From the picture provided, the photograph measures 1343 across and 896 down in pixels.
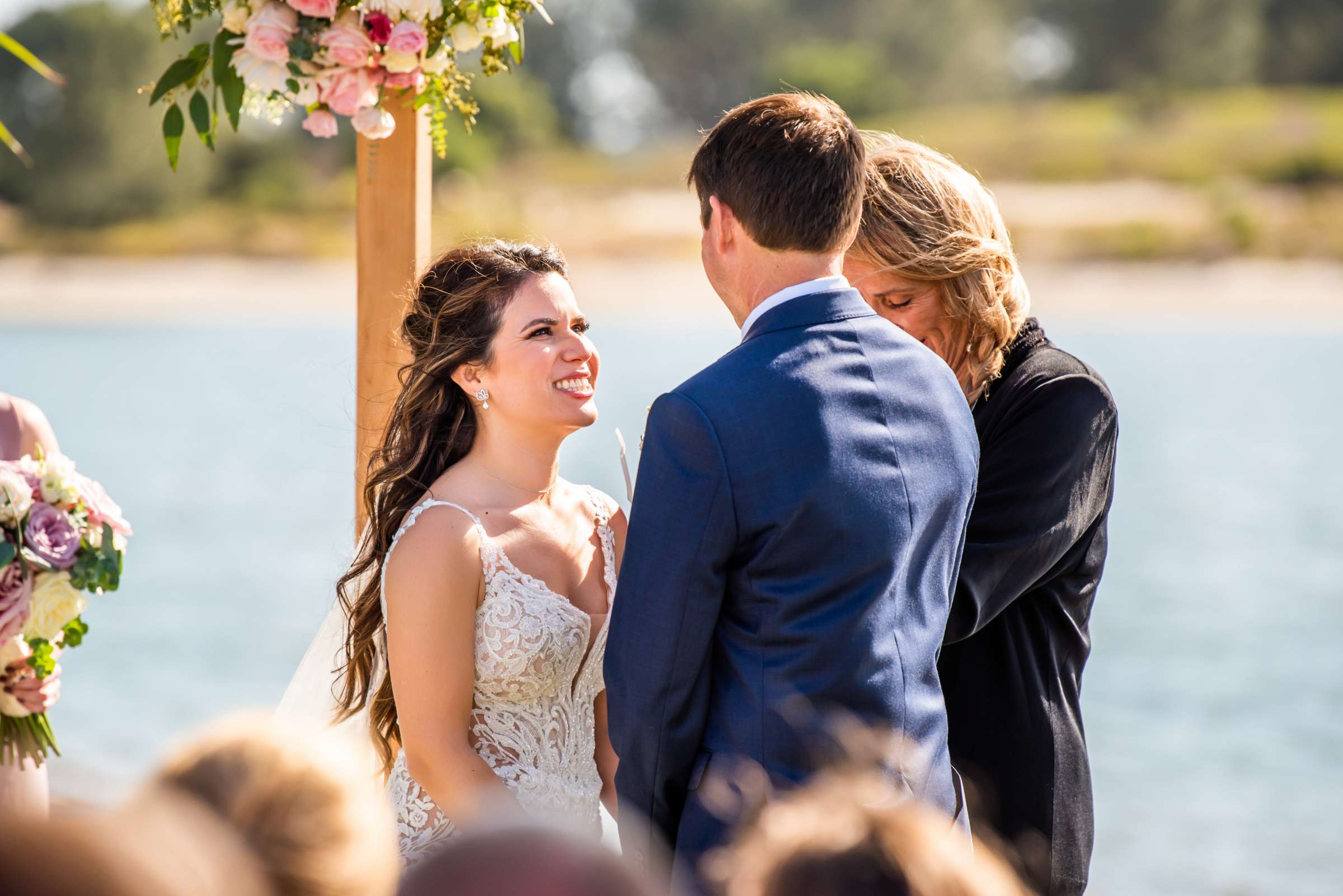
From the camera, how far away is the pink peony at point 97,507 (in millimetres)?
3082

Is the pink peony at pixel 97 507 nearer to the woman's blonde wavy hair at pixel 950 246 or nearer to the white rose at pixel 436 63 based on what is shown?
the white rose at pixel 436 63

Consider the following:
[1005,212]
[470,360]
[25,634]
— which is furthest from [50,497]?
[1005,212]

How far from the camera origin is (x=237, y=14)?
3123 millimetres

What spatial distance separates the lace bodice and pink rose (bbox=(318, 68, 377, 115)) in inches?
38.5

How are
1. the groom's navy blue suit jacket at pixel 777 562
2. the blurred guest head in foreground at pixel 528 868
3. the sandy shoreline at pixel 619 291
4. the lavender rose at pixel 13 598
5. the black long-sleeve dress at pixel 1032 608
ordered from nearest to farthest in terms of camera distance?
1. the blurred guest head in foreground at pixel 528 868
2. the groom's navy blue suit jacket at pixel 777 562
3. the black long-sleeve dress at pixel 1032 608
4. the lavender rose at pixel 13 598
5. the sandy shoreline at pixel 619 291

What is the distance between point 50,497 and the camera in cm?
300

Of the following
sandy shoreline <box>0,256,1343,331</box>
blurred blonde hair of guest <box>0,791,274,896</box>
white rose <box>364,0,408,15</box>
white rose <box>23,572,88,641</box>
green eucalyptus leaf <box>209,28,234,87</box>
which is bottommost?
sandy shoreline <box>0,256,1343,331</box>

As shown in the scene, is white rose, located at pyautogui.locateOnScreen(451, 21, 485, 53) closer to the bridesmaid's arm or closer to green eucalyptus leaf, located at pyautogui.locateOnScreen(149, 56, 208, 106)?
green eucalyptus leaf, located at pyautogui.locateOnScreen(149, 56, 208, 106)

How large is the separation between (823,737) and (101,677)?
38.1ft

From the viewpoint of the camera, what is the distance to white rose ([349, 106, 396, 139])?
324cm

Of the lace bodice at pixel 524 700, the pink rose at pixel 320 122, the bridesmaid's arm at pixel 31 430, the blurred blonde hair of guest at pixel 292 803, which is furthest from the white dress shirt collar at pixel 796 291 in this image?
the bridesmaid's arm at pixel 31 430

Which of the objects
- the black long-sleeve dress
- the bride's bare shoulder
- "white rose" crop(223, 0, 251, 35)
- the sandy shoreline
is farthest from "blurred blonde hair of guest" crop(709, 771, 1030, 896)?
the sandy shoreline

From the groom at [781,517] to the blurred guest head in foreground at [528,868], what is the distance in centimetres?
92

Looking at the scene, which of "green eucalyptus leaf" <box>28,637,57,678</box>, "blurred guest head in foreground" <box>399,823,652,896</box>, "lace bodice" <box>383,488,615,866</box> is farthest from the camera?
"green eucalyptus leaf" <box>28,637,57,678</box>
